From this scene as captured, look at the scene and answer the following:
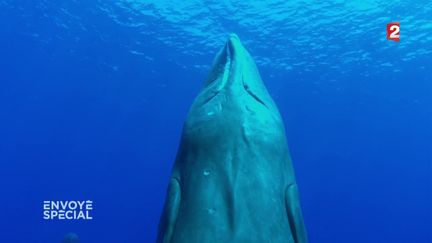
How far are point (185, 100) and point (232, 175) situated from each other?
39753 millimetres

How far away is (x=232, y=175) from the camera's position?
9.96 ft

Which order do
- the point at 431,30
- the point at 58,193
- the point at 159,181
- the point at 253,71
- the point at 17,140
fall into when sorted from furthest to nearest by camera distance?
the point at 159,181 < the point at 58,193 < the point at 17,140 < the point at 431,30 < the point at 253,71

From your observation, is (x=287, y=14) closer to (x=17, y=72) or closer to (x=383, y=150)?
(x=17, y=72)

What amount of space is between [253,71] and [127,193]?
231 feet

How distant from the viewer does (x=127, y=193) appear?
70875 mm

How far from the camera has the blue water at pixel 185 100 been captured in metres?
25.5

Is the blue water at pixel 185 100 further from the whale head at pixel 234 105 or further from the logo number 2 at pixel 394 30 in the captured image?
the whale head at pixel 234 105

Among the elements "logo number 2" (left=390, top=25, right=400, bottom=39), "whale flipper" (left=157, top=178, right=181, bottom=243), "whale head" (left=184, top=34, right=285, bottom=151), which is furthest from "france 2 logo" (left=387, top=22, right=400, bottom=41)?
"whale flipper" (left=157, top=178, right=181, bottom=243)

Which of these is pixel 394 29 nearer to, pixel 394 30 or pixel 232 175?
pixel 394 30

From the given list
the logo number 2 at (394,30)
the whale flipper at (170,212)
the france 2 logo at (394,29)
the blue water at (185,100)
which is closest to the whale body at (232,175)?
the whale flipper at (170,212)

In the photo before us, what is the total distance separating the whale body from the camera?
295 cm

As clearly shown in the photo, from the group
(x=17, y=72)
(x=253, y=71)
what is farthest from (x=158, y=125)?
(x=253, y=71)

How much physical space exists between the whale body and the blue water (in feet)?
65.3

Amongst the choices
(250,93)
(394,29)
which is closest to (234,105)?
(250,93)
